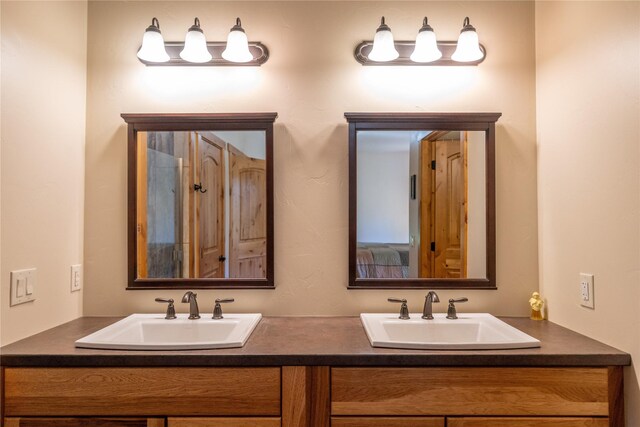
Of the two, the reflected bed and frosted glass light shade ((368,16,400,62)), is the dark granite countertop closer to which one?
the reflected bed

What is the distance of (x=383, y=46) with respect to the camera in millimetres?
1650

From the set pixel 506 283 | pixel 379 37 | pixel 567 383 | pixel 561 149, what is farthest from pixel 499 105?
pixel 567 383

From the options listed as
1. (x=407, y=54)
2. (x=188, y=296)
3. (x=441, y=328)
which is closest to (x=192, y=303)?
(x=188, y=296)

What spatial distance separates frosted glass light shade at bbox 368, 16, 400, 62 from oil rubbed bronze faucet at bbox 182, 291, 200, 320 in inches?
51.6

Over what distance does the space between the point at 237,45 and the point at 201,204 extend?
72cm

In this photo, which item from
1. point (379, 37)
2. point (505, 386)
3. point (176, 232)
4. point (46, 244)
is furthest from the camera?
point (176, 232)

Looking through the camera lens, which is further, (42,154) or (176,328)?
(176,328)

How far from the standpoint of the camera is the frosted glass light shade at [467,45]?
1.63 m

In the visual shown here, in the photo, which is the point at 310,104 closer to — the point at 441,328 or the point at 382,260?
the point at 382,260

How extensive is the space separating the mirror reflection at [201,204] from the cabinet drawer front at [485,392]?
0.76 meters

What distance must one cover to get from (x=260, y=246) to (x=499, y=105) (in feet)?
4.22

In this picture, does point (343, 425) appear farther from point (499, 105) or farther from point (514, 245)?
point (499, 105)

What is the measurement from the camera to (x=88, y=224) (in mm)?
1749

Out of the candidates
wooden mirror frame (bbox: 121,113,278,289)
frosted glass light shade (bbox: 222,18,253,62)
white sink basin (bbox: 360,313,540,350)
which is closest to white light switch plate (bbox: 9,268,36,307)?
wooden mirror frame (bbox: 121,113,278,289)
